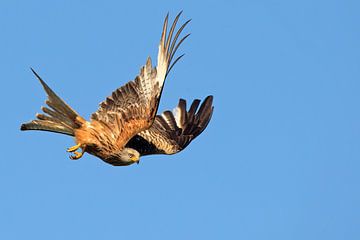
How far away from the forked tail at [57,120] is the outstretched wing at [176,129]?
2874 millimetres

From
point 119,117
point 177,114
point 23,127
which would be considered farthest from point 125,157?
point 177,114

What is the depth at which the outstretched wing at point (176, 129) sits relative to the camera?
1542 centimetres

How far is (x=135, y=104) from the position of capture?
1291cm

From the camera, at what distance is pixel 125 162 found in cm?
1266

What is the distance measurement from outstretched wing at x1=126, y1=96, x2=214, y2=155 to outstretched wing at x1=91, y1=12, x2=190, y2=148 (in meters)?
2.31

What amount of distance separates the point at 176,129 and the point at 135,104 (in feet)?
12.4

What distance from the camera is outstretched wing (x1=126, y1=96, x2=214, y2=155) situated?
15.4 meters

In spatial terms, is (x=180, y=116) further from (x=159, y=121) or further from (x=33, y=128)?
(x=33, y=128)

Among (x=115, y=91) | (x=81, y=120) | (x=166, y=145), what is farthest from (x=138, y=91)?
(x=166, y=145)

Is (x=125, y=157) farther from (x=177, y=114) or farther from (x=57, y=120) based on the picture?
(x=177, y=114)

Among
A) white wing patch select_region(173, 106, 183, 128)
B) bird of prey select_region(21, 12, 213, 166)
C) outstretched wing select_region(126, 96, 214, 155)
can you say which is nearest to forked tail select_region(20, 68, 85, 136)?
bird of prey select_region(21, 12, 213, 166)

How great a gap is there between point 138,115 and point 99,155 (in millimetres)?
1037

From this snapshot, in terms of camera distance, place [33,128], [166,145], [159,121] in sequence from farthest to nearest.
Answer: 1. [159,121]
2. [166,145]
3. [33,128]

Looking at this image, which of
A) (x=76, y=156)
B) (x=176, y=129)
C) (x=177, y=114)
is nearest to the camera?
(x=76, y=156)
